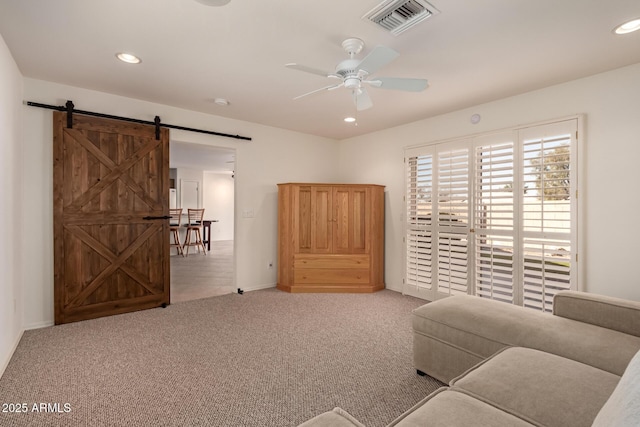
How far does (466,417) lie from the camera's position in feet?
3.72

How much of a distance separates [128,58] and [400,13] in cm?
229

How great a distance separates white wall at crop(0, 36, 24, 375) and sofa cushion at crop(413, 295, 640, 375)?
323 centimetres

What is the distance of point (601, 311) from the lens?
1.98 m

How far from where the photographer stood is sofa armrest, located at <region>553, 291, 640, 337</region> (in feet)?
6.14

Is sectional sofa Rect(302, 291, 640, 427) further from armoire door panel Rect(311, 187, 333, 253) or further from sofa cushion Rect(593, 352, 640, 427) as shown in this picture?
armoire door panel Rect(311, 187, 333, 253)

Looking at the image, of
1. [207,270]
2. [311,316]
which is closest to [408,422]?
[311,316]

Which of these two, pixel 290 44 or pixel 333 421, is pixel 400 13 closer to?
pixel 290 44

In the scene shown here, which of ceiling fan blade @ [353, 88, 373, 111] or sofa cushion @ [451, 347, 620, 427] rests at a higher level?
ceiling fan blade @ [353, 88, 373, 111]

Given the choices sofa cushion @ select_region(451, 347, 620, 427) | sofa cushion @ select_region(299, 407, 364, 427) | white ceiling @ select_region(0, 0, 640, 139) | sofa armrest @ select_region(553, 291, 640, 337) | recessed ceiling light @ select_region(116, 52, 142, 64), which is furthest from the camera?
recessed ceiling light @ select_region(116, 52, 142, 64)

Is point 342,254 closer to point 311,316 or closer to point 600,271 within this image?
point 311,316

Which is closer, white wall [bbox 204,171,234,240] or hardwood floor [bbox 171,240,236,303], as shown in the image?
hardwood floor [bbox 171,240,236,303]

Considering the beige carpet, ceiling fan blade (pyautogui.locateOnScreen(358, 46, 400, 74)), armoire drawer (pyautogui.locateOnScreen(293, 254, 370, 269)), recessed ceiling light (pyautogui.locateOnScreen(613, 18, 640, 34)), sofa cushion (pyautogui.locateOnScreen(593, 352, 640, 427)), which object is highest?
recessed ceiling light (pyautogui.locateOnScreen(613, 18, 640, 34))

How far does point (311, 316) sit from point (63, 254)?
275cm

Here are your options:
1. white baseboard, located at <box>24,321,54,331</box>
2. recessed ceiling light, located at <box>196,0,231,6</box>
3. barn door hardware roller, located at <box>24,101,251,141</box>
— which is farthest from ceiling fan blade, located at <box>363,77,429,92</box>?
white baseboard, located at <box>24,321,54,331</box>
